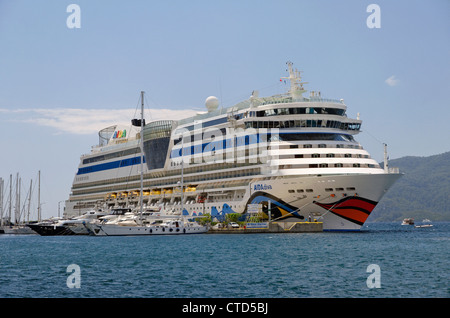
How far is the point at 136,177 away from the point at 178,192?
16509 millimetres

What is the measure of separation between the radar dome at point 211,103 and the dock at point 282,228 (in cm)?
2187

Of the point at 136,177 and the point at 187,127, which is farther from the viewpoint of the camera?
the point at 136,177

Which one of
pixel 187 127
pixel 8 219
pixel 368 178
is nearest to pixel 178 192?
pixel 187 127

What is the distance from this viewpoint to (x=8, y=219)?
114562mm

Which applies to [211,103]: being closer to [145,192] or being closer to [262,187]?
[145,192]

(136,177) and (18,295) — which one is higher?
(136,177)

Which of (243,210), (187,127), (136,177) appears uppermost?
(187,127)

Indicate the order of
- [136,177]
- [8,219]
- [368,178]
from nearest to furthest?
[368,178] < [136,177] < [8,219]

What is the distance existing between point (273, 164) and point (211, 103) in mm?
23435

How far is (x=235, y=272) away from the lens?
104ft

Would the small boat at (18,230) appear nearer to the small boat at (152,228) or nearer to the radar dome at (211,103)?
the small boat at (152,228)

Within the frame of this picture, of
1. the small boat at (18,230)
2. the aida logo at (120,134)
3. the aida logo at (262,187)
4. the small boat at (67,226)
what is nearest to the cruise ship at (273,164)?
the aida logo at (262,187)

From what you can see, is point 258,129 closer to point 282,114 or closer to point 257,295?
→ point 282,114
